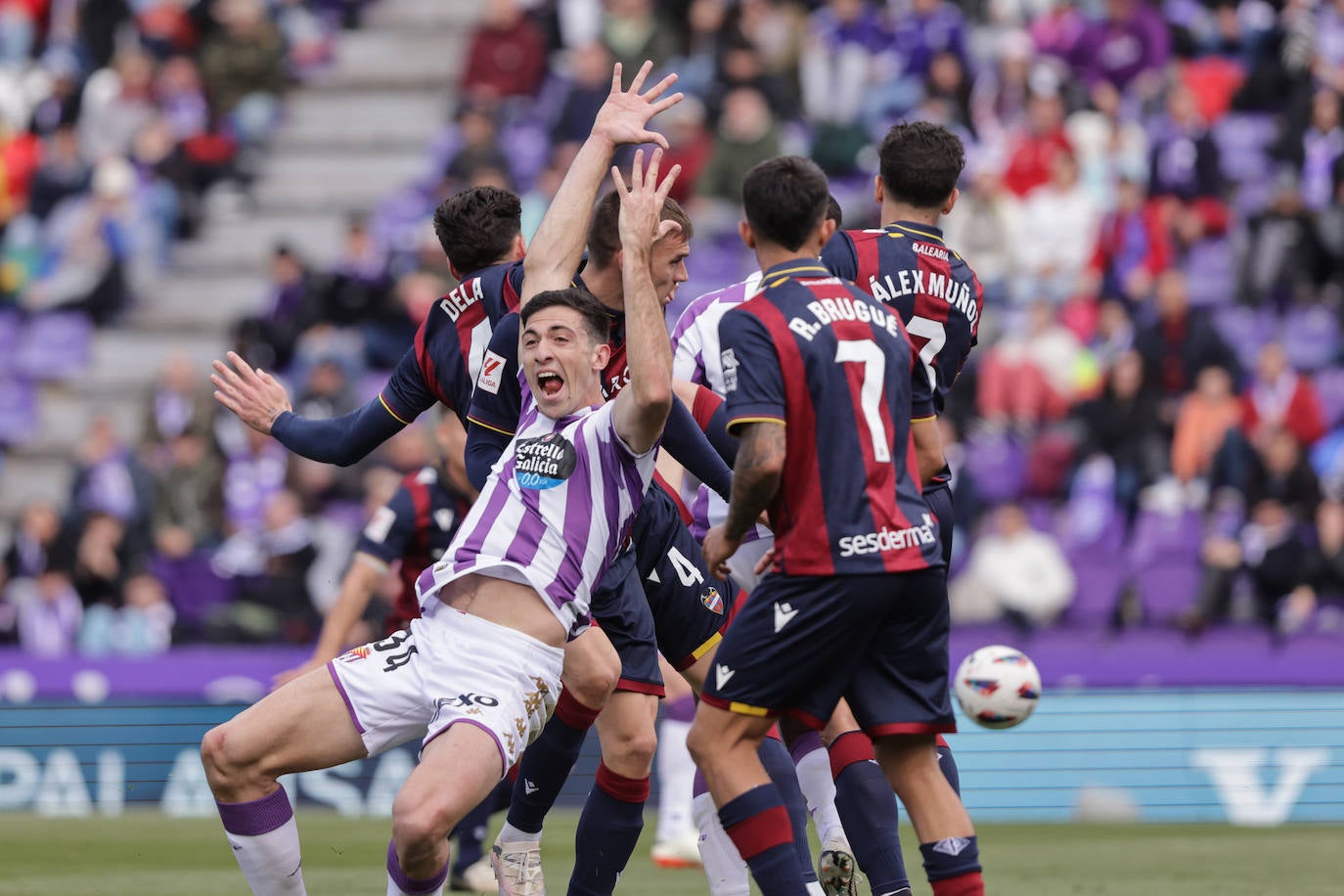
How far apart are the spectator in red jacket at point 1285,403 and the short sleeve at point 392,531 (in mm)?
8751

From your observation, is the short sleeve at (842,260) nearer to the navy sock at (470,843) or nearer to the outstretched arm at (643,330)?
the outstretched arm at (643,330)

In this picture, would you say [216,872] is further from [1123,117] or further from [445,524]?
[1123,117]

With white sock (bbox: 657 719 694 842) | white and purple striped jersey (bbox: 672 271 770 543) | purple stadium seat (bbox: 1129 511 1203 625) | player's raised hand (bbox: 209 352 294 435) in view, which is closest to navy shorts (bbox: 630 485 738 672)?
white and purple striped jersey (bbox: 672 271 770 543)

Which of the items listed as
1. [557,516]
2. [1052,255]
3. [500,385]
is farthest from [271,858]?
[1052,255]

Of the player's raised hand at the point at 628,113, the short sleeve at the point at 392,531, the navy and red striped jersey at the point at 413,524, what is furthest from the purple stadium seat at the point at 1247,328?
the player's raised hand at the point at 628,113

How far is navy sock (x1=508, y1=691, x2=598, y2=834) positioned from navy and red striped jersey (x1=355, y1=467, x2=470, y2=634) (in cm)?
264

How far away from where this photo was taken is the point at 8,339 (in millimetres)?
21859

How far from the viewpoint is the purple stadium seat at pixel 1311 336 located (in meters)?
17.4

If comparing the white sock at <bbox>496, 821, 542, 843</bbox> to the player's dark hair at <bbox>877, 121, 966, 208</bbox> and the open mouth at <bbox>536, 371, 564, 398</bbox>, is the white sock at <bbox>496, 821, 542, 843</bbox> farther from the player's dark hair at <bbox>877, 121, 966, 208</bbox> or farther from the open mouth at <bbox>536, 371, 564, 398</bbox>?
the player's dark hair at <bbox>877, 121, 966, 208</bbox>

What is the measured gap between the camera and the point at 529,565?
6.60 m

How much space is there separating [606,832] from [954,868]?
4.92ft

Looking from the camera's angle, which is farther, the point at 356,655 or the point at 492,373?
the point at 492,373

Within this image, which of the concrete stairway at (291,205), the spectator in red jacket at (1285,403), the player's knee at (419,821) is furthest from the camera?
the concrete stairway at (291,205)

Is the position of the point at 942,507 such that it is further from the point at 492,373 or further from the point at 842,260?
the point at 492,373
